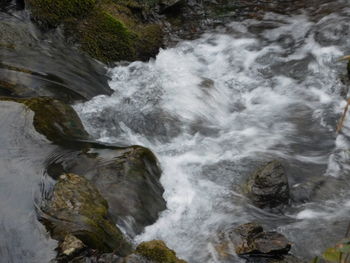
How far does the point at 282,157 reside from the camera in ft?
21.0

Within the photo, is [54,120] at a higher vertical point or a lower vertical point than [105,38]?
lower

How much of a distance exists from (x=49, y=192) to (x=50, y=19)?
188 inches

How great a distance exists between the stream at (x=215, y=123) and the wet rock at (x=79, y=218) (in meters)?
0.14

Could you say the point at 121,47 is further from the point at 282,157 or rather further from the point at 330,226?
the point at 330,226

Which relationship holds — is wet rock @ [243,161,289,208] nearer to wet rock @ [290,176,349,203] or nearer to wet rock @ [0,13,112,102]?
wet rock @ [290,176,349,203]

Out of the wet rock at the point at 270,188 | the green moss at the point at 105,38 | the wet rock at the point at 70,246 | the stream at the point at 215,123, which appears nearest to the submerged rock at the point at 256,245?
the stream at the point at 215,123

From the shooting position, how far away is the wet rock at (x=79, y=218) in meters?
3.82

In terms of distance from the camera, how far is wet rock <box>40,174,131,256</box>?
151 inches

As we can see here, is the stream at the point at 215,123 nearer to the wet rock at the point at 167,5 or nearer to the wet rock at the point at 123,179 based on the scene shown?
the wet rock at the point at 123,179

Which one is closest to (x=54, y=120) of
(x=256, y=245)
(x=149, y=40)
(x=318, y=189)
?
(x=256, y=245)

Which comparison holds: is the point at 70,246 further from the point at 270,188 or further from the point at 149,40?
the point at 149,40

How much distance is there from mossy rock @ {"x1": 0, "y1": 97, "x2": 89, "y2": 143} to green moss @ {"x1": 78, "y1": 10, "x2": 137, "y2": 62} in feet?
7.94

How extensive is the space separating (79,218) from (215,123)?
11.8ft

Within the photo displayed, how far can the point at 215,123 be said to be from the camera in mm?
7188
